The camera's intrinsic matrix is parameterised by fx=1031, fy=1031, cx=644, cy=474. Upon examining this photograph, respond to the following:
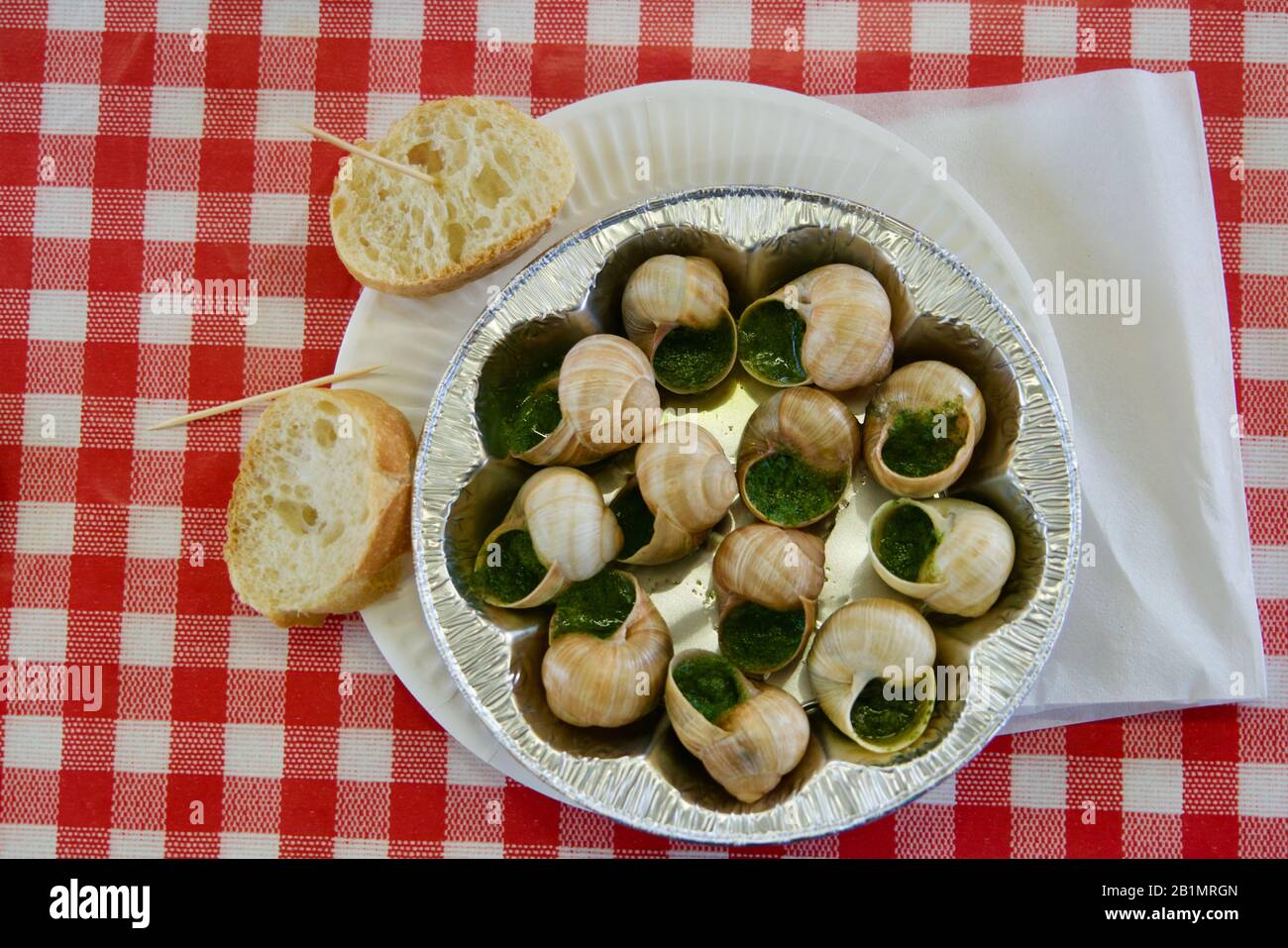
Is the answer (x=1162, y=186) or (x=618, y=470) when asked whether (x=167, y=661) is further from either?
(x=1162, y=186)

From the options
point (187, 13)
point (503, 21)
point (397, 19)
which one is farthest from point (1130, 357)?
point (187, 13)

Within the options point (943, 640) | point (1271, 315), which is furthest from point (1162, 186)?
point (943, 640)

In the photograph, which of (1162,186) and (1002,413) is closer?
(1002,413)

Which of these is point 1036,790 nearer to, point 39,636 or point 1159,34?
point 1159,34

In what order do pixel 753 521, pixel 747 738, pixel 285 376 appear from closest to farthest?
1. pixel 747 738
2. pixel 753 521
3. pixel 285 376

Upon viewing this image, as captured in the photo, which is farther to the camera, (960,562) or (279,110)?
(279,110)

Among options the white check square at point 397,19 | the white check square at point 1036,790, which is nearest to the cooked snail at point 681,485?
the white check square at point 1036,790
